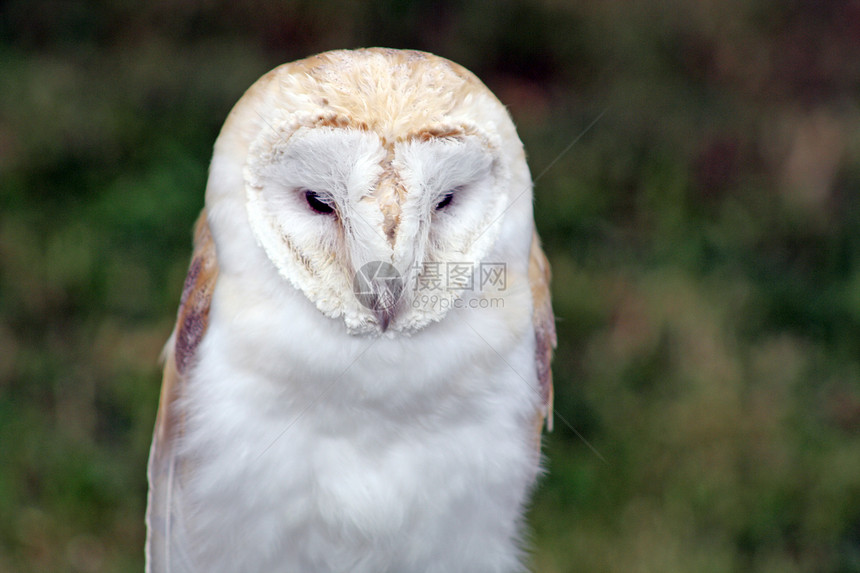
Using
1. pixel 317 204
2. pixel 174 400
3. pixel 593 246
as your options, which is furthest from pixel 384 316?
pixel 593 246

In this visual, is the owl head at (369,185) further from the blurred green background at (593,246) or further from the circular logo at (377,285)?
the blurred green background at (593,246)

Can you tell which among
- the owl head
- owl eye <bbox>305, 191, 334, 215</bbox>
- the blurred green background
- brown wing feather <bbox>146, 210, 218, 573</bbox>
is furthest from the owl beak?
the blurred green background

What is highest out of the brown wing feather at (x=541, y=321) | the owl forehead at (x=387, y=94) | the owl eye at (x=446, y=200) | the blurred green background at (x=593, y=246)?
the owl forehead at (x=387, y=94)

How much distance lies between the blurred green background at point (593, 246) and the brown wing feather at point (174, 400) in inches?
23.3

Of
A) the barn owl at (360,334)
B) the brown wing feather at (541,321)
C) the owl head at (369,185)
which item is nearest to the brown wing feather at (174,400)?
the barn owl at (360,334)

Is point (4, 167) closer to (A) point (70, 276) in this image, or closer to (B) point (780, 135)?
(A) point (70, 276)

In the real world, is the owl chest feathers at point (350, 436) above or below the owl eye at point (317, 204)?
below

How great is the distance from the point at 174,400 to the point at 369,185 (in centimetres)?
60

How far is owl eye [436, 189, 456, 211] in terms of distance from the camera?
112cm

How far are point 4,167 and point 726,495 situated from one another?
241cm

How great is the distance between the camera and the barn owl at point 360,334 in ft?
3.52

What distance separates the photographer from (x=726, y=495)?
2145 mm

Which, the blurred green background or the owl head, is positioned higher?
the owl head

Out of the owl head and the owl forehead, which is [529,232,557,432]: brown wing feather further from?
the owl forehead
